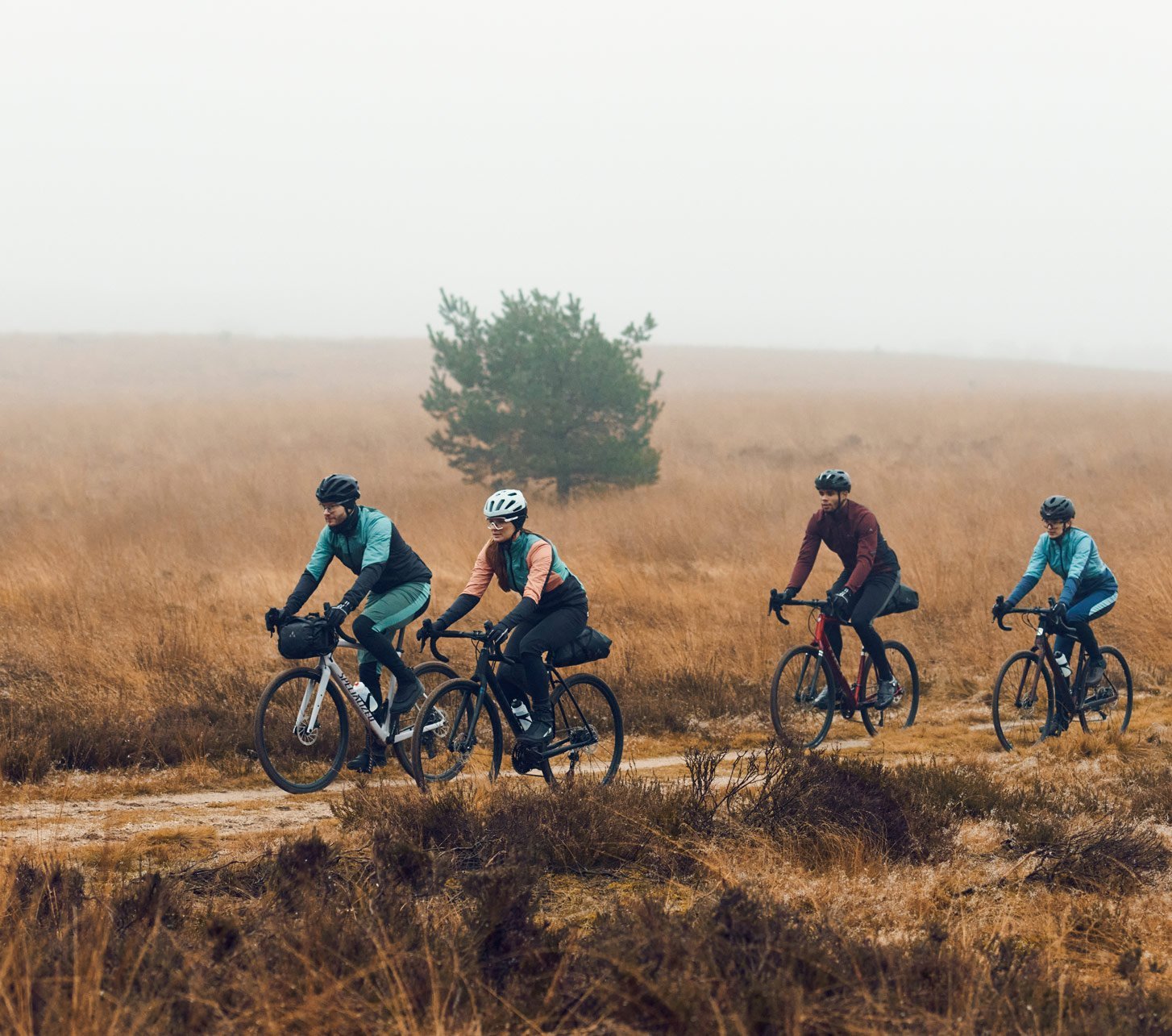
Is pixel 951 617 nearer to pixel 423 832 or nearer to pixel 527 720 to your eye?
pixel 527 720

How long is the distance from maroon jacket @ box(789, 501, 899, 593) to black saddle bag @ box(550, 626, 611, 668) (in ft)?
7.20

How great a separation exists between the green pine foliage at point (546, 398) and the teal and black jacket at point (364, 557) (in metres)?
13.2

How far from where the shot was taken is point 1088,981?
440 centimetres

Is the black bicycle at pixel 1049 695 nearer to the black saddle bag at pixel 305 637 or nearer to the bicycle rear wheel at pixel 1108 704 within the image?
the bicycle rear wheel at pixel 1108 704

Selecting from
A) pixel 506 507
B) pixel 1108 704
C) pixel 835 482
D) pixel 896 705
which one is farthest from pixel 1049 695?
pixel 506 507

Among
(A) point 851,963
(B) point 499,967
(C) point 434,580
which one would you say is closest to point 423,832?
(B) point 499,967

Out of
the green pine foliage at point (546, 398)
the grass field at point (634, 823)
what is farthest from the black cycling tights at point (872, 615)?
the green pine foliage at point (546, 398)

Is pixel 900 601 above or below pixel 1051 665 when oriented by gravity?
above

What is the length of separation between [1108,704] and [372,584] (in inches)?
239

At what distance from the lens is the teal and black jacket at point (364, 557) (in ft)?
23.2

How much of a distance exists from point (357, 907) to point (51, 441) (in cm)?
2853

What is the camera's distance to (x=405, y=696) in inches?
288

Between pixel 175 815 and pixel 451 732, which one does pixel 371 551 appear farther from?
pixel 175 815

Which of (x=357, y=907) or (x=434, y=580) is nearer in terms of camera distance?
(x=357, y=907)
